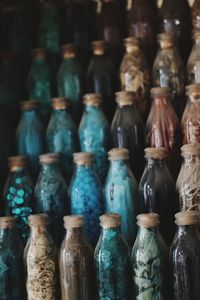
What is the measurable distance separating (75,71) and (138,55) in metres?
0.16

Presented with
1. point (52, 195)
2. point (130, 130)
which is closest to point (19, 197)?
point (52, 195)

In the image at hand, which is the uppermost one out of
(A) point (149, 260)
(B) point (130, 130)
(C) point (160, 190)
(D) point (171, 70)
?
(D) point (171, 70)

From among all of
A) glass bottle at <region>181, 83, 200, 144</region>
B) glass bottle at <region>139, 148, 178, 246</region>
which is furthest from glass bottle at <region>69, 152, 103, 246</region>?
glass bottle at <region>181, 83, 200, 144</region>

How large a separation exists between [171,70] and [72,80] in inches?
9.7

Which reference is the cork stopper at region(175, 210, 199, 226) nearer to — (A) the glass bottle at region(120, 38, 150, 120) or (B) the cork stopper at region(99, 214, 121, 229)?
(B) the cork stopper at region(99, 214, 121, 229)

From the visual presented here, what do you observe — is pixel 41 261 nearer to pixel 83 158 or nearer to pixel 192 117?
pixel 83 158

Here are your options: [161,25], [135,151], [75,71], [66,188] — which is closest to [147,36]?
[161,25]

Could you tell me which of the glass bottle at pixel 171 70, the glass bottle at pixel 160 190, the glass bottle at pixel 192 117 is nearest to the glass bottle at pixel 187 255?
the glass bottle at pixel 160 190

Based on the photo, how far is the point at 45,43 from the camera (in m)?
1.98

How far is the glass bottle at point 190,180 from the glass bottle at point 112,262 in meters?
0.15

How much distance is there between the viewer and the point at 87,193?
168cm

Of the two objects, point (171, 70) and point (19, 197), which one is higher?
point (171, 70)

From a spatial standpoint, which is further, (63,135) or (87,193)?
(63,135)

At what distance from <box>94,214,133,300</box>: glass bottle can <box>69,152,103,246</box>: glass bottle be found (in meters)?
0.14
